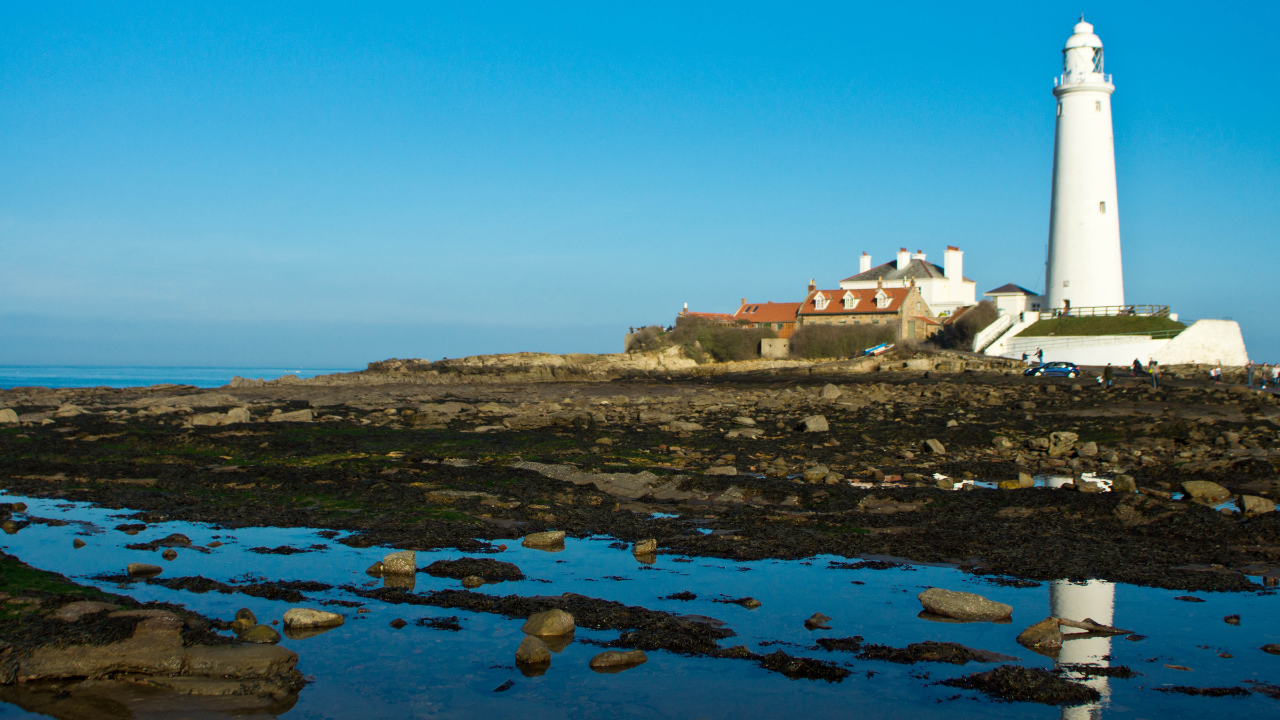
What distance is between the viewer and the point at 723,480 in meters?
13.7

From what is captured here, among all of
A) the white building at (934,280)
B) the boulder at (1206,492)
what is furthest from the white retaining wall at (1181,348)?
the boulder at (1206,492)

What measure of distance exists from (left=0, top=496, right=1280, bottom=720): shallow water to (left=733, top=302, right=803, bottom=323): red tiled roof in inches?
2807

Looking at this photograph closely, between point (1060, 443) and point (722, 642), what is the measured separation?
14414 mm

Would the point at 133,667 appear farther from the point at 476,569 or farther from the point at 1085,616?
the point at 1085,616

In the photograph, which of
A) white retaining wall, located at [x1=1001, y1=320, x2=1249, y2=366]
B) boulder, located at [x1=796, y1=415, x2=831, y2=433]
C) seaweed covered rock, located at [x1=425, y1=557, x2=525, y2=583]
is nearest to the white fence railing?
white retaining wall, located at [x1=1001, y1=320, x2=1249, y2=366]

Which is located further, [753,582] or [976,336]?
[976,336]

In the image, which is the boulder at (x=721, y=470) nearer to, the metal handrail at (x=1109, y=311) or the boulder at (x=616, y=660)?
the boulder at (x=616, y=660)

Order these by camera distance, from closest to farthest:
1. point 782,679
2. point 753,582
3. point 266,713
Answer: point 266,713, point 782,679, point 753,582

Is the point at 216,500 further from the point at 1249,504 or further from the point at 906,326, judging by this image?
the point at 906,326

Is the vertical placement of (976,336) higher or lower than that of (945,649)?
higher

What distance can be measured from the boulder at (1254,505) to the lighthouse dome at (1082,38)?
2051 inches

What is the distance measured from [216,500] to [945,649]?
1009cm

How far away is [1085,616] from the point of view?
7293mm

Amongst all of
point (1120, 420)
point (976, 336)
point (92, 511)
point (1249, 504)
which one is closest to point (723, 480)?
point (1249, 504)
